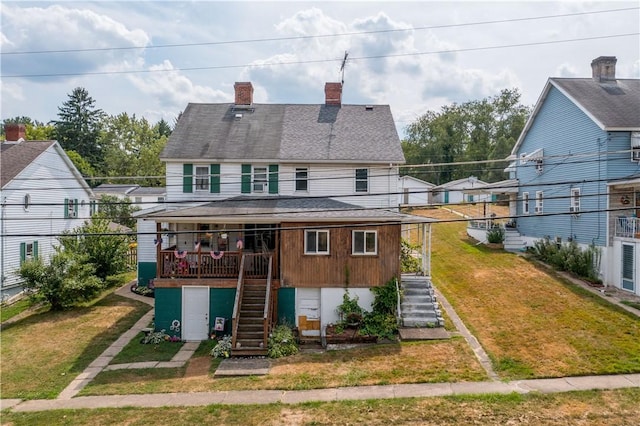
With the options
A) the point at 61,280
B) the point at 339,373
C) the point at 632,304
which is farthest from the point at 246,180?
the point at 632,304

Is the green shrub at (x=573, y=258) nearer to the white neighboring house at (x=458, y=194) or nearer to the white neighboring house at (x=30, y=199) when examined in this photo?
the white neighboring house at (x=458, y=194)

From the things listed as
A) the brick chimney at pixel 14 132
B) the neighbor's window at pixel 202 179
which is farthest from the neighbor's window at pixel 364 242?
the brick chimney at pixel 14 132

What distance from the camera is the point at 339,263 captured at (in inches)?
645

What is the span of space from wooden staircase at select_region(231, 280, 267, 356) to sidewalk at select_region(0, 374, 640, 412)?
2727 mm

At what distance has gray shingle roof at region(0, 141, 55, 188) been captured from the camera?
24.0 m

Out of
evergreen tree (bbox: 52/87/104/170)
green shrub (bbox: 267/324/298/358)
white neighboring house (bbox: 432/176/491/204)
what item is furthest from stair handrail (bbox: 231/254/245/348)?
evergreen tree (bbox: 52/87/104/170)

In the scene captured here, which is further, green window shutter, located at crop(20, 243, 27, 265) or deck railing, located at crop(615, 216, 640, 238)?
green window shutter, located at crop(20, 243, 27, 265)

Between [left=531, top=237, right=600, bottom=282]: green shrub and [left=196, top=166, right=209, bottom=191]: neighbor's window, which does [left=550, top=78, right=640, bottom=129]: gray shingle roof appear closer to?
[left=531, top=237, right=600, bottom=282]: green shrub

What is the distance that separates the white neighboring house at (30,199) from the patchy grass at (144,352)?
9.15 meters

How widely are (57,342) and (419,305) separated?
541 inches

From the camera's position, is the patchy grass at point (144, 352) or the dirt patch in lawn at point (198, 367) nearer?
the dirt patch in lawn at point (198, 367)

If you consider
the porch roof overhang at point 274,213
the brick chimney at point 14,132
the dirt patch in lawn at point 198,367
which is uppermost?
the brick chimney at point 14,132

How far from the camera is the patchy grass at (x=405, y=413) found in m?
9.66

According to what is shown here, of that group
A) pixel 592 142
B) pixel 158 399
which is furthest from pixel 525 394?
pixel 592 142
